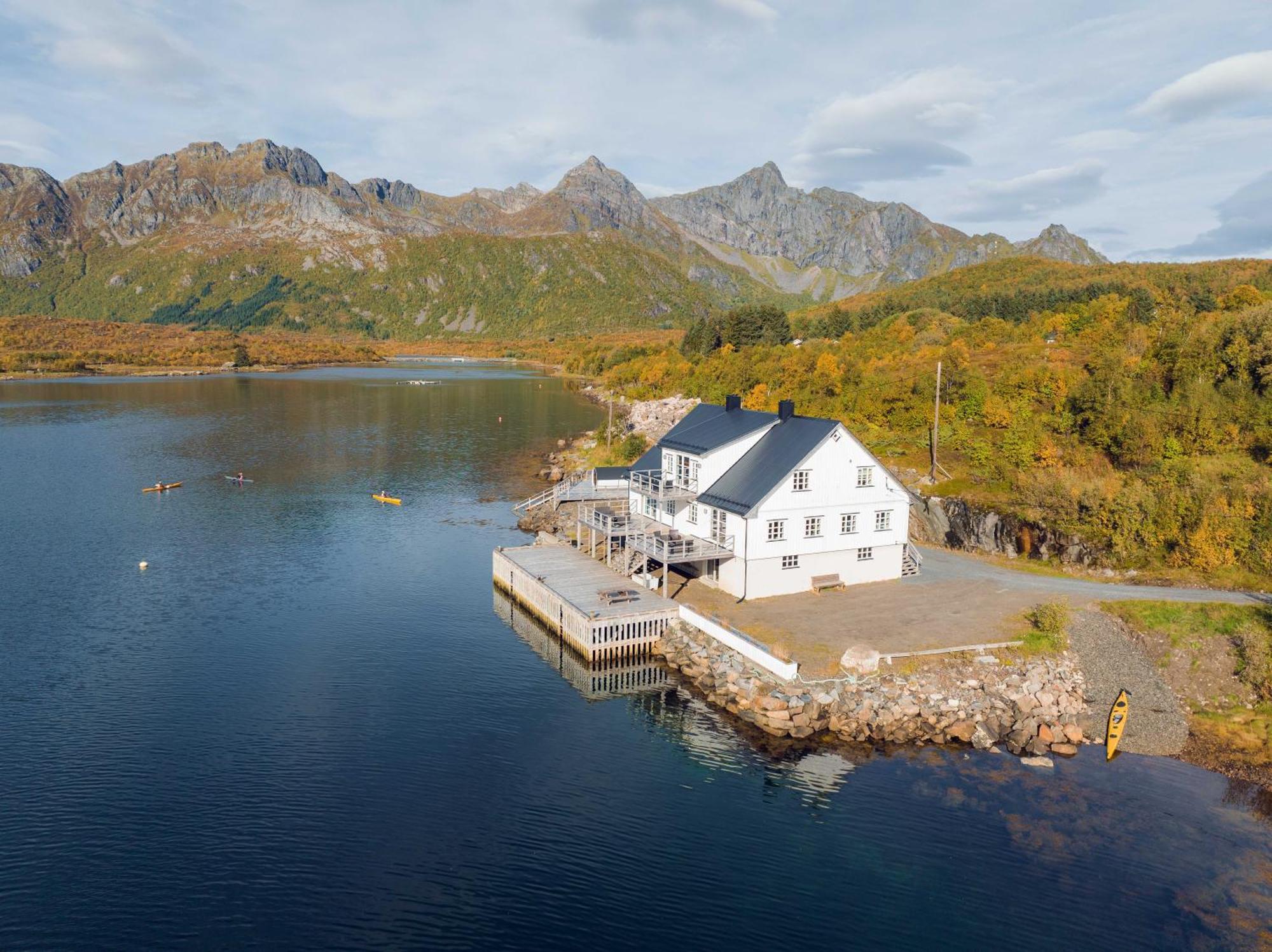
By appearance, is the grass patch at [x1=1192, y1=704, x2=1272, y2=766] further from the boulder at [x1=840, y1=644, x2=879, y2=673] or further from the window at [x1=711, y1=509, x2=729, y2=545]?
the window at [x1=711, y1=509, x2=729, y2=545]

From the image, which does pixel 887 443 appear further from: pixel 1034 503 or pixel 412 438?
pixel 412 438

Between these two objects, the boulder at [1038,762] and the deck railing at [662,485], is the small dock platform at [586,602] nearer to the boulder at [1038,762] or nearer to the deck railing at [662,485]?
the deck railing at [662,485]

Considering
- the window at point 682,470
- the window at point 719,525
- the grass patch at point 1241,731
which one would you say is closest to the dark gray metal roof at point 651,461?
the window at point 682,470

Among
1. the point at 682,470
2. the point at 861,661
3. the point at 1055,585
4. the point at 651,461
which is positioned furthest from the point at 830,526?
the point at 651,461

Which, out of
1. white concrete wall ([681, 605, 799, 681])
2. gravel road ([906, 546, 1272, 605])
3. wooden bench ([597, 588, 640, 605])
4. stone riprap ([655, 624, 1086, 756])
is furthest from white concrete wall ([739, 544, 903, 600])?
stone riprap ([655, 624, 1086, 756])

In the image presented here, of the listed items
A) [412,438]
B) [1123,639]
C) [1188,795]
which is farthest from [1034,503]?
[412,438]

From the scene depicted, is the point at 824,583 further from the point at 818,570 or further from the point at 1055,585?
the point at 1055,585
